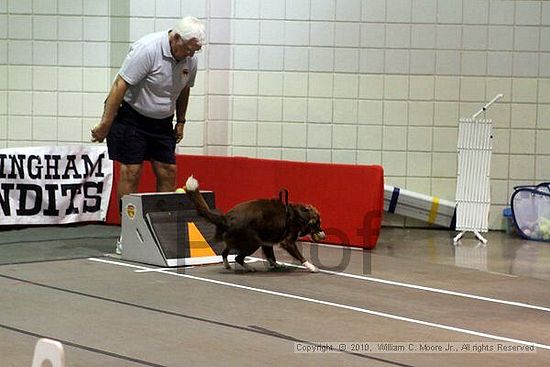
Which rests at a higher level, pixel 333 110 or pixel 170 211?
pixel 333 110

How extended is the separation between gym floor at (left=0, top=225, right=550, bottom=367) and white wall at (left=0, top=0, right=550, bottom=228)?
1.85 meters

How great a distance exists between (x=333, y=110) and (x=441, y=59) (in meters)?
1.13

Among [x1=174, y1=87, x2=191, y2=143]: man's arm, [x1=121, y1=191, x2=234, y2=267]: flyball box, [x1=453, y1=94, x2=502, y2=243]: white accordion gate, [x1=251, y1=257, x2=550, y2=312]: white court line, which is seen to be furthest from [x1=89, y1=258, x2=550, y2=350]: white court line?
[x1=453, y1=94, x2=502, y2=243]: white accordion gate

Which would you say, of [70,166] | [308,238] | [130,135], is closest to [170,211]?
[130,135]

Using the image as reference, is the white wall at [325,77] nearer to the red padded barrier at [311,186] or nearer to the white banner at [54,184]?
the white banner at [54,184]

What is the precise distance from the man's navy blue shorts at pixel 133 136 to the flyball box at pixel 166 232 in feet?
1.30

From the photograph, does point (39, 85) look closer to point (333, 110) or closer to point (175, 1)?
point (175, 1)

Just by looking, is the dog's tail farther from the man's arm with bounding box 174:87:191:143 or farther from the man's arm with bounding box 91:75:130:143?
the man's arm with bounding box 174:87:191:143

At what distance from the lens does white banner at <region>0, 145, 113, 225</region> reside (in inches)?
352

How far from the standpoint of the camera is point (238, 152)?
396 inches

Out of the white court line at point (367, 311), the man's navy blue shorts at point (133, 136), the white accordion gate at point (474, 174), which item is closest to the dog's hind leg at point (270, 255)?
the white court line at point (367, 311)

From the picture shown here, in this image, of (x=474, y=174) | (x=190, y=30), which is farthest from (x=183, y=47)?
(x=474, y=174)

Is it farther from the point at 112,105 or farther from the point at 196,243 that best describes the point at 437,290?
the point at 112,105

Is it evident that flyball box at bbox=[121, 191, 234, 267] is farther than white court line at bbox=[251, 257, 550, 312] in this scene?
Yes
